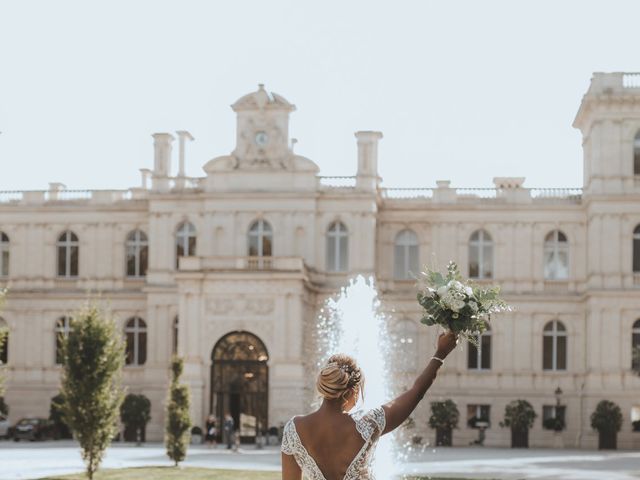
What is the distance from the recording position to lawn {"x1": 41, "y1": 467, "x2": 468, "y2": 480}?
102ft

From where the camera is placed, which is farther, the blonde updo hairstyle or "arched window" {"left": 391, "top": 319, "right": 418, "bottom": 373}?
"arched window" {"left": 391, "top": 319, "right": 418, "bottom": 373}

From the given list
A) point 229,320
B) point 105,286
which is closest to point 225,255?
point 229,320

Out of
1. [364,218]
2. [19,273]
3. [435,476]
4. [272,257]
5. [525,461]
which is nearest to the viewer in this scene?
[435,476]

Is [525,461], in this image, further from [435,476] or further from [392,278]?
[392,278]

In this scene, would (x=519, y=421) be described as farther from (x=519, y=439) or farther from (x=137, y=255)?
(x=137, y=255)

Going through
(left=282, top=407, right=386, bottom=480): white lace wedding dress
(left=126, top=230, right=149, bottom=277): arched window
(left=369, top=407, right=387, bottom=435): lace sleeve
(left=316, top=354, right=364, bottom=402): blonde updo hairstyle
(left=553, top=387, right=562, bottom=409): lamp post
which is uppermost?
(left=126, top=230, right=149, bottom=277): arched window

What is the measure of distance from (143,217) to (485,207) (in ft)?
49.5

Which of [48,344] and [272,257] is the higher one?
[272,257]

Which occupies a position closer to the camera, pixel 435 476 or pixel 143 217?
pixel 435 476

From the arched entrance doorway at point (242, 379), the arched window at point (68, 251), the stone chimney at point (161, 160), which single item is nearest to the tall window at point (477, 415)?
the arched entrance doorway at point (242, 379)

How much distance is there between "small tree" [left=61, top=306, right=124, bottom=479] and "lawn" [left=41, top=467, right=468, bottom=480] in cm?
177

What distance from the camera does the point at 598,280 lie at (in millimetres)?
53719

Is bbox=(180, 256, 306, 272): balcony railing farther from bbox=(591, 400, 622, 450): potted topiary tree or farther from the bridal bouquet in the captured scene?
the bridal bouquet

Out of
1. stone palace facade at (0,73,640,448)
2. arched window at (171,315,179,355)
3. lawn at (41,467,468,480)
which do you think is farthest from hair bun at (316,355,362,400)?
arched window at (171,315,179,355)
